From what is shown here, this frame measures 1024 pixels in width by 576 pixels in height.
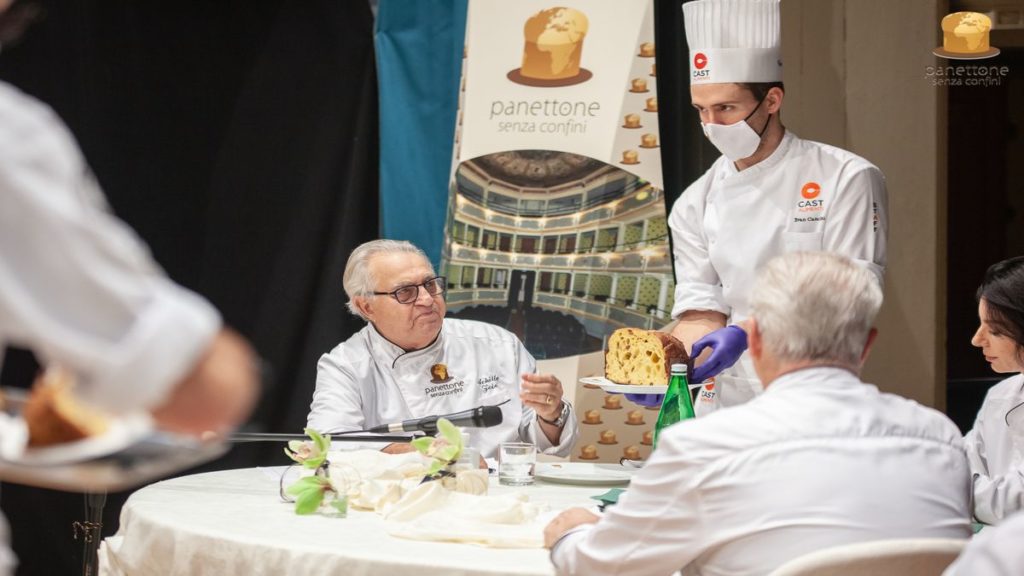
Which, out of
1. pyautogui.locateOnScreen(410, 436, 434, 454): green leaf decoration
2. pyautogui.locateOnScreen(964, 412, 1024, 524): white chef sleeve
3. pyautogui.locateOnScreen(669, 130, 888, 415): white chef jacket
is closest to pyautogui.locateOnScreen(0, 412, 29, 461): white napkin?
pyautogui.locateOnScreen(410, 436, 434, 454): green leaf decoration

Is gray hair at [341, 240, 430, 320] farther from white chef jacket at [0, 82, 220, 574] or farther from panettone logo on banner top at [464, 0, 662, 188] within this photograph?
white chef jacket at [0, 82, 220, 574]

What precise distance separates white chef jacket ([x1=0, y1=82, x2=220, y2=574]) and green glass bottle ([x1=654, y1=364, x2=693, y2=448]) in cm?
161

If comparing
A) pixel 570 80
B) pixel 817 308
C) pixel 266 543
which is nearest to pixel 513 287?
pixel 570 80

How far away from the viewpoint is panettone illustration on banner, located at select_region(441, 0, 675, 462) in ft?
13.9

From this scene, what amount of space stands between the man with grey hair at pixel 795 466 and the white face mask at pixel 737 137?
1.67 metres

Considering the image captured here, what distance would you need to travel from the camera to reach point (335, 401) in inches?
130

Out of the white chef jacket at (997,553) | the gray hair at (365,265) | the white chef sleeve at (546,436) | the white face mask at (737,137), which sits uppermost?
the white face mask at (737,137)

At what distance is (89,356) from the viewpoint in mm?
843

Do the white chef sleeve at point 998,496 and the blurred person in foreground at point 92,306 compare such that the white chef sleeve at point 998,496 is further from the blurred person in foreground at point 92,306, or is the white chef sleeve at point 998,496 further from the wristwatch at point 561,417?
the blurred person in foreground at point 92,306

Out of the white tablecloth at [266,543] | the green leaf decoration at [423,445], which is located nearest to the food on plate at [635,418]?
the white tablecloth at [266,543]

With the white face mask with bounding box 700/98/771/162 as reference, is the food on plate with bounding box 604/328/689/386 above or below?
below

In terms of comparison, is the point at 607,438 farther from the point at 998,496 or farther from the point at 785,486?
the point at 785,486

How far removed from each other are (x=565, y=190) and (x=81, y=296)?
3.54 metres

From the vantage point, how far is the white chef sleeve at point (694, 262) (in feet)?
11.3
